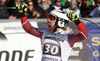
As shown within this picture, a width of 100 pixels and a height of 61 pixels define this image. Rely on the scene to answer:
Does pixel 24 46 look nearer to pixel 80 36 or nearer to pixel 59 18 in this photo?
pixel 59 18

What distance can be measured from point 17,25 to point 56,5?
225cm

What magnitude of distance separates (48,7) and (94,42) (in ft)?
6.51

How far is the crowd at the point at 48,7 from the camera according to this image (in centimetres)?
622

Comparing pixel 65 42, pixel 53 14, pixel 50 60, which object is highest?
pixel 53 14

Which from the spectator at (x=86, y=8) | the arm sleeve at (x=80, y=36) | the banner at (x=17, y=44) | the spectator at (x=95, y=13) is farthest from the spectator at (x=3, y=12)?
the spectator at (x=95, y=13)

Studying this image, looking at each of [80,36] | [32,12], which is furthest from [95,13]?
[80,36]

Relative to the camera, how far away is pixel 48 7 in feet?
22.0

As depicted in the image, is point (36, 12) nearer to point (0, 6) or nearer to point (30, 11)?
point (30, 11)

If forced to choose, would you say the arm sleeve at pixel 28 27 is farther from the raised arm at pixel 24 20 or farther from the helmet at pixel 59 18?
the helmet at pixel 59 18

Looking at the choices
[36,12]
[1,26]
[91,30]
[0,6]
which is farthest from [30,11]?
[91,30]

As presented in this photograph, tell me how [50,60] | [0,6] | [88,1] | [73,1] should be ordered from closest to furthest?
[50,60], [0,6], [73,1], [88,1]

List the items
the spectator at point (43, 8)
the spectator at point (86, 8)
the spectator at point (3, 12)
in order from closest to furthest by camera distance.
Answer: the spectator at point (3, 12) < the spectator at point (43, 8) < the spectator at point (86, 8)

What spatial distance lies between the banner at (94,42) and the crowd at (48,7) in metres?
1.41

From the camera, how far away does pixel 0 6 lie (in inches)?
243
